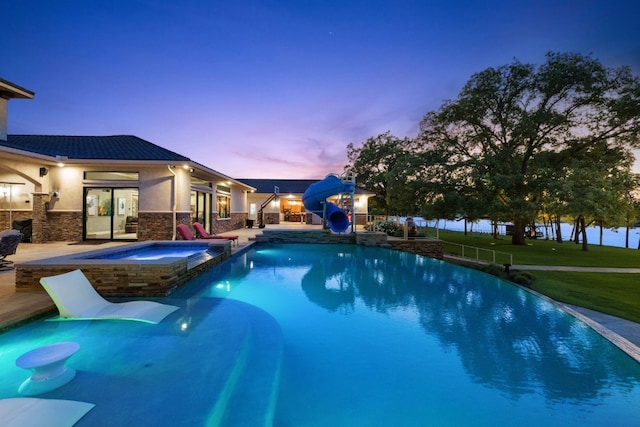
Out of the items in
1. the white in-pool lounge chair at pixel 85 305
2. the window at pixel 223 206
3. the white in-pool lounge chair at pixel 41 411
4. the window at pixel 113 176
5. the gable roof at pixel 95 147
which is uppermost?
the gable roof at pixel 95 147

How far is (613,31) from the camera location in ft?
45.0

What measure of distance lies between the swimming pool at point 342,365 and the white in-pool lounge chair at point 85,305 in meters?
0.18

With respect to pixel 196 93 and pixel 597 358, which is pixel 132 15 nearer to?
pixel 196 93

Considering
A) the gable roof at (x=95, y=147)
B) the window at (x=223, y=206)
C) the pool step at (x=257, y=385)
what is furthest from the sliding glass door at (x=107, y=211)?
the pool step at (x=257, y=385)

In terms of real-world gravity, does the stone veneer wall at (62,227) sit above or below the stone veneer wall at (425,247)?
above

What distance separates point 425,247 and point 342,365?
11.8 metres

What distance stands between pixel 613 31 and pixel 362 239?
1538 centimetres

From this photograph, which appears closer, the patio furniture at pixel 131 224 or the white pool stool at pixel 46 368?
the white pool stool at pixel 46 368

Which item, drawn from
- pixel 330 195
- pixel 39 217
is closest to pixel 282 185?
pixel 330 195

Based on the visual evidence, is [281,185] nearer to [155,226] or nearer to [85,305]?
[155,226]

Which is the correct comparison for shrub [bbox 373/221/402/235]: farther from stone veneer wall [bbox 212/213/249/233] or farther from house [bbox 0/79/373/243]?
house [bbox 0/79/373/243]

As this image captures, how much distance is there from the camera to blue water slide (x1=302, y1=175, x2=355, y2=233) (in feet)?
51.0

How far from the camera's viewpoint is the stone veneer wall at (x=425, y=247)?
14328 millimetres

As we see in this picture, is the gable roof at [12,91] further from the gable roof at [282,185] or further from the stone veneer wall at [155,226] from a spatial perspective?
the gable roof at [282,185]
